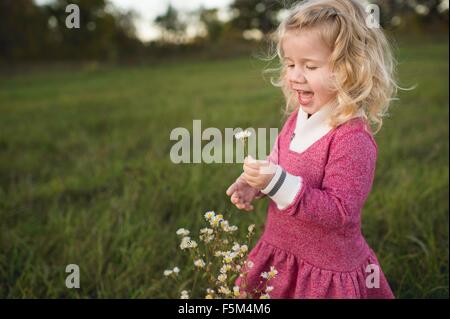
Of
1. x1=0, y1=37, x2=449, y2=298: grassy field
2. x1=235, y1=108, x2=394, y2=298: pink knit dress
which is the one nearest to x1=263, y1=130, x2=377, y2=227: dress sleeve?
x1=235, y1=108, x2=394, y2=298: pink knit dress

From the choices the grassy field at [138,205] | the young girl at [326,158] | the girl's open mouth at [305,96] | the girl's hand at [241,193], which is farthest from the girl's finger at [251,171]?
the grassy field at [138,205]

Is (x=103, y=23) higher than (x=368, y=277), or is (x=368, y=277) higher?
(x=103, y=23)

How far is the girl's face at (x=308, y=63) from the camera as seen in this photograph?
4.96 feet

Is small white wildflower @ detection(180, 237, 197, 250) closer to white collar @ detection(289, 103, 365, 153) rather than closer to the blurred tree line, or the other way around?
white collar @ detection(289, 103, 365, 153)

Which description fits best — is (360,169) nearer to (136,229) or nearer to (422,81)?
(136,229)

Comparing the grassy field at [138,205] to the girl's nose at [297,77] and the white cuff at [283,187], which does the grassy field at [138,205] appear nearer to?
the white cuff at [283,187]

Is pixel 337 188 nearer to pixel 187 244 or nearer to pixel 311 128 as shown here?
pixel 311 128

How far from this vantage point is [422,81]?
7.75 metres

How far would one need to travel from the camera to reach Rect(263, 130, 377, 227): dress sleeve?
1432mm

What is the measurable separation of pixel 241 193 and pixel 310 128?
0.37 metres

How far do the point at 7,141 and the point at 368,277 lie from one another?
4.37 meters

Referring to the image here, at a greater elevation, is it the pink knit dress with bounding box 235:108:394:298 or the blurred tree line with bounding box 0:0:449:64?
the blurred tree line with bounding box 0:0:449:64

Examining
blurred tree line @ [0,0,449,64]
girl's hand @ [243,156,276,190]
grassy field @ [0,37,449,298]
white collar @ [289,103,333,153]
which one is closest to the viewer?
girl's hand @ [243,156,276,190]
